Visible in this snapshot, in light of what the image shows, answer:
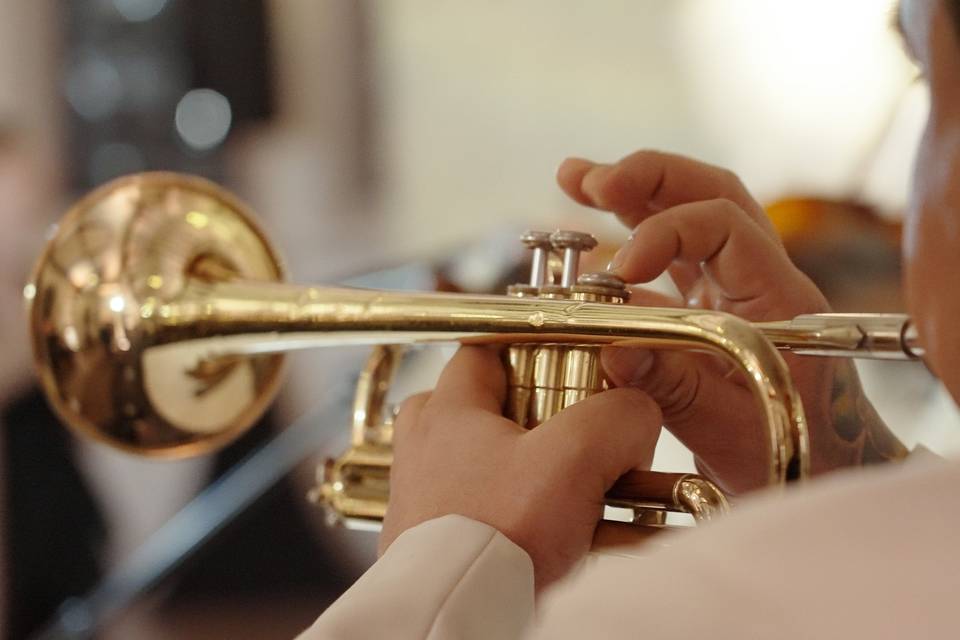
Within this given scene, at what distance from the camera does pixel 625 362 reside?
2.20 ft

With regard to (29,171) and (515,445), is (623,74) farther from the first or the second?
(515,445)

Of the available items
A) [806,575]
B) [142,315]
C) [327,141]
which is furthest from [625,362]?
[327,141]

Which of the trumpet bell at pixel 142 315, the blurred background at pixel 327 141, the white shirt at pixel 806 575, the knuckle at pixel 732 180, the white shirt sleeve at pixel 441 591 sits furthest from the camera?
the blurred background at pixel 327 141

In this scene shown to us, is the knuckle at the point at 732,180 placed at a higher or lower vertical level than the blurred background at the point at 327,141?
higher

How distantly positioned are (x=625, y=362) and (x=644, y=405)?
0.21 ft

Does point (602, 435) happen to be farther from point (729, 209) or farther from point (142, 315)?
point (142, 315)

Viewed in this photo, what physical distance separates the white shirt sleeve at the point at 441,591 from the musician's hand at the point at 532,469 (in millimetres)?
20

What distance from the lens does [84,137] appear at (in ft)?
8.27

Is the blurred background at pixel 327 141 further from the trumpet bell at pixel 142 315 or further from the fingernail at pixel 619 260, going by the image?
the fingernail at pixel 619 260

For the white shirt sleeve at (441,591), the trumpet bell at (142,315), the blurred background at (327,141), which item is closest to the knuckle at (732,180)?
the white shirt sleeve at (441,591)

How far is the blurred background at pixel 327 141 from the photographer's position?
1.85m

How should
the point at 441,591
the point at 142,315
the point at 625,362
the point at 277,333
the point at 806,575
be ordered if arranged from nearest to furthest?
the point at 806,575 → the point at 441,591 → the point at 625,362 → the point at 277,333 → the point at 142,315

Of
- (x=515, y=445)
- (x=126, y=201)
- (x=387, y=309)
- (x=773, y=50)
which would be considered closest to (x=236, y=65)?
(x=773, y=50)

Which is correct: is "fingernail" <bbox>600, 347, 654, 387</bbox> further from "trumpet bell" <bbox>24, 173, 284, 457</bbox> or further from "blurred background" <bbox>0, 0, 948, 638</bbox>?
"blurred background" <bbox>0, 0, 948, 638</bbox>
